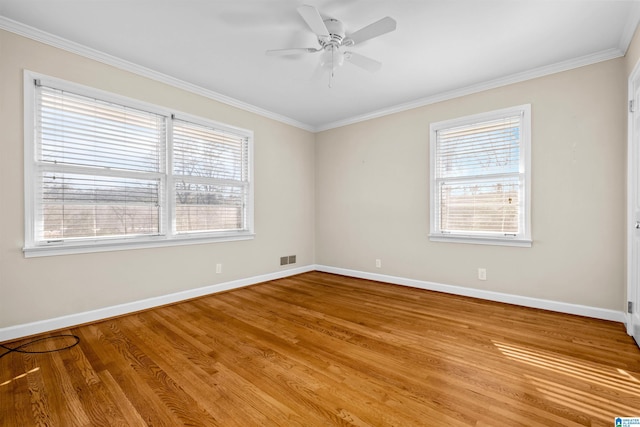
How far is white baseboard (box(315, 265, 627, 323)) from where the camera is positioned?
112 inches

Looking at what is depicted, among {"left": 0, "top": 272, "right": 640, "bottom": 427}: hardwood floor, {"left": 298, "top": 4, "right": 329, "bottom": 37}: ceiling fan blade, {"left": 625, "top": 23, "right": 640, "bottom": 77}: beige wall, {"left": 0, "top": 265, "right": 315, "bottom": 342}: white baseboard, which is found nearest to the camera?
{"left": 0, "top": 272, "right": 640, "bottom": 427}: hardwood floor

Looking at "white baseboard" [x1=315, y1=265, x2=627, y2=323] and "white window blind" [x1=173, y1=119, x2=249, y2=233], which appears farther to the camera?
"white window blind" [x1=173, y1=119, x2=249, y2=233]

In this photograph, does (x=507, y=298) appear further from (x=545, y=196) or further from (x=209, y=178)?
(x=209, y=178)

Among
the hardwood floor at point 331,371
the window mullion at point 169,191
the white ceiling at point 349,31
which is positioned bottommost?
the hardwood floor at point 331,371

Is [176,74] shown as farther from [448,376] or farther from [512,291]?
[512,291]

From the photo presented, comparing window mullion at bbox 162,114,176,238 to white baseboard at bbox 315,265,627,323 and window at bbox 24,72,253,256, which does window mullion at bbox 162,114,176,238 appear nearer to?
window at bbox 24,72,253,256

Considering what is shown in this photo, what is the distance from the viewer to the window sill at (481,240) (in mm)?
3248

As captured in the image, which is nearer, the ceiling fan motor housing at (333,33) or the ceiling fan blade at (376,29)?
the ceiling fan blade at (376,29)

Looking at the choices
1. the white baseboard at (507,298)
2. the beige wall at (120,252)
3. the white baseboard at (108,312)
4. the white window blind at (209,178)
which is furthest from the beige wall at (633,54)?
the white baseboard at (108,312)

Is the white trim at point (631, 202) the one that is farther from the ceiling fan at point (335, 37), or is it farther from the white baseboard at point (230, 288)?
the ceiling fan at point (335, 37)

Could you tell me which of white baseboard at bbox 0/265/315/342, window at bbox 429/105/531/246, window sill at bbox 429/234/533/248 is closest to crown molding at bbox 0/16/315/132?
white baseboard at bbox 0/265/315/342

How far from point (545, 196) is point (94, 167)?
472 centimetres

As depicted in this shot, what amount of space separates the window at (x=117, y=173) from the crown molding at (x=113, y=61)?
1.08 ft

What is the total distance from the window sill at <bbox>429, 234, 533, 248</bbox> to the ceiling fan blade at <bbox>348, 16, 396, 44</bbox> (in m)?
2.61
